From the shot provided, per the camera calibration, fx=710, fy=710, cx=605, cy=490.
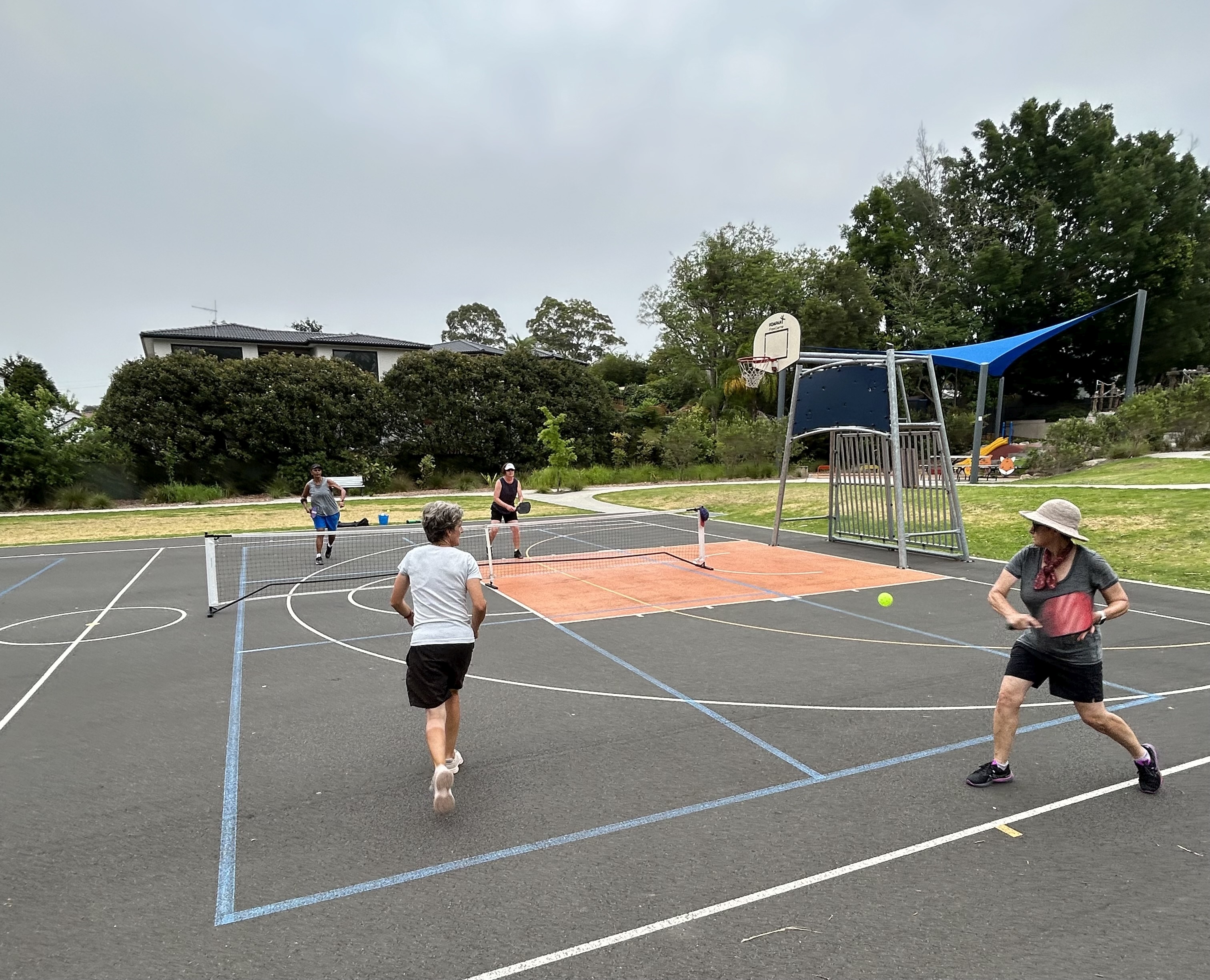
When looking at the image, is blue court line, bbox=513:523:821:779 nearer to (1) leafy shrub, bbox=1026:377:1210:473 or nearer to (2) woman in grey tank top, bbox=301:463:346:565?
(2) woman in grey tank top, bbox=301:463:346:565

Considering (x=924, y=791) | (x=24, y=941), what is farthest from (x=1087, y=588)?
(x=24, y=941)

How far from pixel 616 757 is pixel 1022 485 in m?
20.9

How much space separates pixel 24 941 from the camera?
3.21 m

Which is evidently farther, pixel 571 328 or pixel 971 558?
pixel 571 328

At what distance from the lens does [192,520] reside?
21.7 metres

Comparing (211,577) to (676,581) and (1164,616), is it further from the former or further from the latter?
(1164,616)

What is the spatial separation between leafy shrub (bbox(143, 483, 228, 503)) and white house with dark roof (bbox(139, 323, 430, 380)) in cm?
1145

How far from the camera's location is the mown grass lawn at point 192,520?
18.6m

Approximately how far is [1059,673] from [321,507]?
13080mm

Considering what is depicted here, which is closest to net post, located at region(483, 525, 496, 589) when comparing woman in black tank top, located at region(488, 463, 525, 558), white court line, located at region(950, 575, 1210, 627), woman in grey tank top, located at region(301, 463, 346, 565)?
woman in black tank top, located at region(488, 463, 525, 558)

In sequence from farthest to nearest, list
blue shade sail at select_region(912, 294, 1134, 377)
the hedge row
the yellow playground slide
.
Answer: the hedge row
the yellow playground slide
blue shade sail at select_region(912, 294, 1134, 377)

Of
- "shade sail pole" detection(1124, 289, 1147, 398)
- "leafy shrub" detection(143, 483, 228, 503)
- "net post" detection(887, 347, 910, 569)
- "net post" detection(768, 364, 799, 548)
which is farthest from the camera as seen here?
"shade sail pole" detection(1124, 289, 1147, 398)

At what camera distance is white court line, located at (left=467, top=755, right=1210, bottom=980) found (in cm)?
302

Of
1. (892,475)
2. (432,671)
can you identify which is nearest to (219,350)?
(892,475)
